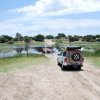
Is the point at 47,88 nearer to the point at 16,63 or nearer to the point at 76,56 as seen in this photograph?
the point at 76,56

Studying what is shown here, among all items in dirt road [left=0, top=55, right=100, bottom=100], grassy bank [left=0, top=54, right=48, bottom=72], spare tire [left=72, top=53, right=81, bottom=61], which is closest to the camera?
dirt road [left=0, top=55, right=100, bottom=100]

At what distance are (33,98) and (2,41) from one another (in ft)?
598

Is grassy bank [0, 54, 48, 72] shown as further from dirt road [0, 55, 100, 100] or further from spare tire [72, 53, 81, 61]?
dirt road [0, 55, 100, 100]

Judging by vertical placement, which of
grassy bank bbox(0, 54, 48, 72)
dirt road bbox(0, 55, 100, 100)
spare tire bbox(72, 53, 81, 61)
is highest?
spare tire bbox(72, 53, 81, 61)

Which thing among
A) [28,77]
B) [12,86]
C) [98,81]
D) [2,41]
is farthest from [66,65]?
[2,41]

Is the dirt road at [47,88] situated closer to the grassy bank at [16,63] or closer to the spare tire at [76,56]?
the spare tire at [76,56]

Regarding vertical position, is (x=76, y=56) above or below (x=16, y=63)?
above

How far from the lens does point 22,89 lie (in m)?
20.2

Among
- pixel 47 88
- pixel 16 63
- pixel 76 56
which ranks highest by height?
pixel 76 56

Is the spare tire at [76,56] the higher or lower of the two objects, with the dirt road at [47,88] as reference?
higher

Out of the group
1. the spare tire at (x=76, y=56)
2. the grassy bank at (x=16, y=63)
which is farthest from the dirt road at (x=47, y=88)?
the grassy bank at (x=16, y=63)

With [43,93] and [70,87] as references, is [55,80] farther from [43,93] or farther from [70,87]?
[43,93]

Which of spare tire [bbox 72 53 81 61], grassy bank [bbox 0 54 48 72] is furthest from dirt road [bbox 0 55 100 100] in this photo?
grassy bank [bbox 0 54 48 72]

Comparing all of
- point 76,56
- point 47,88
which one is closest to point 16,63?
point 76,56
